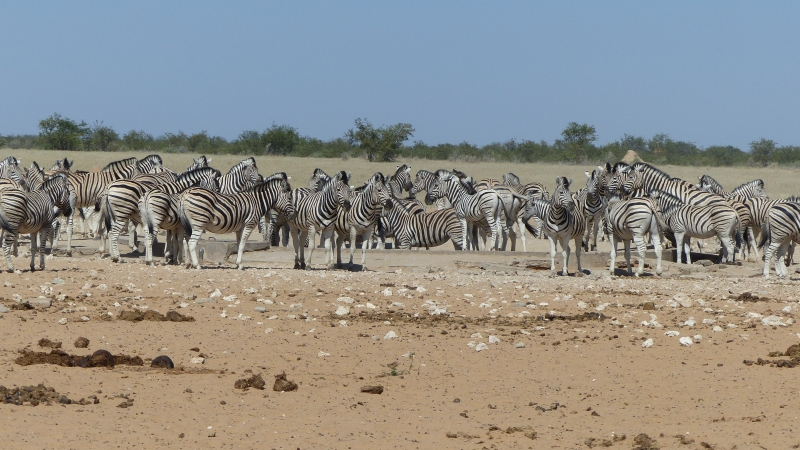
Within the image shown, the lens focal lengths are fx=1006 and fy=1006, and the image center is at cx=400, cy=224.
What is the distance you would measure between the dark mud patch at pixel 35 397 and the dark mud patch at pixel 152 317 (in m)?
3.15

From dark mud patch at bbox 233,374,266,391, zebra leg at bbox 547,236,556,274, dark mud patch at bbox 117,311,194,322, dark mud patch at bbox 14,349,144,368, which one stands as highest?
zebra leg at bbox 547,236,556,274

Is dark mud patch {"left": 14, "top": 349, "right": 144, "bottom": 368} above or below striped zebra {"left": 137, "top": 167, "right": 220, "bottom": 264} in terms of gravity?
below

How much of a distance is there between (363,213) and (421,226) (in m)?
4.61

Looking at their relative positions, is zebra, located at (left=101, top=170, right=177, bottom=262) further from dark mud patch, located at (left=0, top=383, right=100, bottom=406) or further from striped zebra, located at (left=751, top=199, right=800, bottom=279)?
striped zebra, located at (left=751, top=199, right=800, bottom=279)

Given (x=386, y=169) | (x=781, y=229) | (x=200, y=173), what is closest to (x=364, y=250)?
(x=200, y=173)

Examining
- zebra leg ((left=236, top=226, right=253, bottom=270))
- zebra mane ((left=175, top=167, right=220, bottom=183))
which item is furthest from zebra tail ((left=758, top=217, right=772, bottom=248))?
zebra mane ((left=175, top=167, right=220, bottom=183))

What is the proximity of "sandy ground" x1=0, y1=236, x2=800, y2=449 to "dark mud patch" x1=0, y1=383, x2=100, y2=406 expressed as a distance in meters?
0.08

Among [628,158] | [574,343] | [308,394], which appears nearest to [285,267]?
[574,343]

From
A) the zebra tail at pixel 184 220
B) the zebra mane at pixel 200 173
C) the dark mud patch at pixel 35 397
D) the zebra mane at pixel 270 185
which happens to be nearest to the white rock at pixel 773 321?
the dark mud patch at pixel 35 397

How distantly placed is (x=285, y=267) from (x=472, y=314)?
7276mm

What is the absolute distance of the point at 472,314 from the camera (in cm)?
1137

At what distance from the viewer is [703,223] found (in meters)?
19.3

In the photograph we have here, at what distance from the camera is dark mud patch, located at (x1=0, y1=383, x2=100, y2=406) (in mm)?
6895

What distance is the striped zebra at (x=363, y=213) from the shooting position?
1741cm
